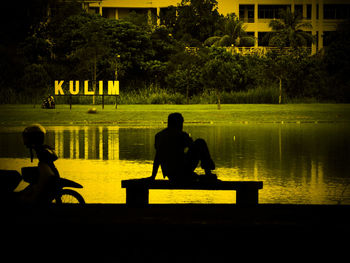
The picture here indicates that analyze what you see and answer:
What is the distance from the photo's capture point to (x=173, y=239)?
5691mm

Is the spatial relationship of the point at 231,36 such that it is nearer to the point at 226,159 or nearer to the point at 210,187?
the point at 226,159

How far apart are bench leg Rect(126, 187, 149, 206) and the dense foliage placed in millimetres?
40154

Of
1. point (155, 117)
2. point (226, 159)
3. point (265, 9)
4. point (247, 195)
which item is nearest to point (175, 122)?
point (247, 195)

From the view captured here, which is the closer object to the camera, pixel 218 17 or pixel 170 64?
pixel 170 64

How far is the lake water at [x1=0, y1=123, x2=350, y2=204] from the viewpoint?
10805 millimetres

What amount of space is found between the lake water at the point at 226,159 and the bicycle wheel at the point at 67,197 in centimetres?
214

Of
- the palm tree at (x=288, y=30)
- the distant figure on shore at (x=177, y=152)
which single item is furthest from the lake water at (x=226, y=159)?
the palm tree at (x=288, y=30)

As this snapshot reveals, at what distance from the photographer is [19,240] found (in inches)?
227

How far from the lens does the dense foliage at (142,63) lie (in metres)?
50.2

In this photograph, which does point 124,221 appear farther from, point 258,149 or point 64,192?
point 258,149

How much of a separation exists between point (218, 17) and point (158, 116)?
4776 centimetres

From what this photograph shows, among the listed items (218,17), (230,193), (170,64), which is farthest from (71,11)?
(230,193)

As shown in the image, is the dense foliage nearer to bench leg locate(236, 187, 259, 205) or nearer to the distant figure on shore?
the distant figure on shore

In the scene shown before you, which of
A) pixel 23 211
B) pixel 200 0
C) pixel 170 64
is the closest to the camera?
pixel 23 211
